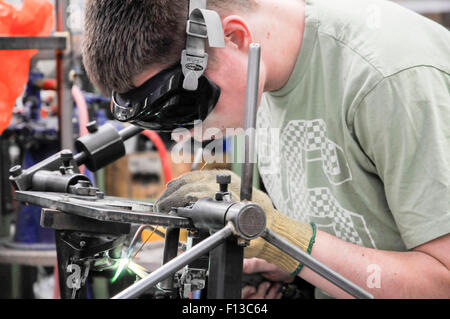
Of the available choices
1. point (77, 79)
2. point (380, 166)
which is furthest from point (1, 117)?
point (380, 166)

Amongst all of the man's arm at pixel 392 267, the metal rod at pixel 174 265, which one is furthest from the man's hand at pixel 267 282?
the metal rod at pixel 174 265

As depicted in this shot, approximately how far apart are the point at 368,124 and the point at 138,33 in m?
0.42

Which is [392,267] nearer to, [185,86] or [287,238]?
[287,238]

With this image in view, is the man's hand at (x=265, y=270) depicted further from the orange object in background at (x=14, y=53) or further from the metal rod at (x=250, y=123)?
the orange object in background at (x=14, y=53)

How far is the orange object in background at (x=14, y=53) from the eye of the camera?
4.47ft

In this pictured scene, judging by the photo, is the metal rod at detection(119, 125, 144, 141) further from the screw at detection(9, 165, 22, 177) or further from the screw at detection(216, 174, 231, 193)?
the screw at detection(216, 174, 231, 193)

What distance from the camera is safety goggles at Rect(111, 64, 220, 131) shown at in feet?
2.80

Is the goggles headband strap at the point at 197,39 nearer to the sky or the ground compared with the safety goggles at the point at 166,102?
nearer to the sky

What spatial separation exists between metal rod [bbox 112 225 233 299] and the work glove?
190 mm

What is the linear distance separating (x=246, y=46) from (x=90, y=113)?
1301 mm

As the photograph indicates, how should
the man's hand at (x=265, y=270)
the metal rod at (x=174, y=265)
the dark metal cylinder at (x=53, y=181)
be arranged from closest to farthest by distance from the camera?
the metal rod at (x=174, y=265) < the dark metal cylinder at (x=53, y=181) < the man's hand at (x=265, y=270)

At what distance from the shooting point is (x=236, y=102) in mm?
978

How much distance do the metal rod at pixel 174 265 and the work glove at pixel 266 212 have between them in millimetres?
190
